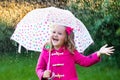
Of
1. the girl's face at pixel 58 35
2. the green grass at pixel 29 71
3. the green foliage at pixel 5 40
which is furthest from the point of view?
the green foliage at pixel 5 40

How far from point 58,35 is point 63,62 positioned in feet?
0.90

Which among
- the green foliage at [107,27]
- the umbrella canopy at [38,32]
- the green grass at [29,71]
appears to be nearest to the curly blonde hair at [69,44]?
the umbrella canopy at [38,32]

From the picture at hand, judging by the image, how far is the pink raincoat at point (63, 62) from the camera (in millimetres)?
4793

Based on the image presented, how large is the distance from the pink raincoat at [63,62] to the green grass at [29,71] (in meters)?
2.88

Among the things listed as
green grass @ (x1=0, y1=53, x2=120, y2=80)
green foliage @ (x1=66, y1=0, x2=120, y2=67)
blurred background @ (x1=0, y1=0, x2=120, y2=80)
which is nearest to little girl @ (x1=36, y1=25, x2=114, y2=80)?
blurred background @ (x1=0, y1=0, x2=120, y2=80)

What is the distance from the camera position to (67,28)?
483 centimetres

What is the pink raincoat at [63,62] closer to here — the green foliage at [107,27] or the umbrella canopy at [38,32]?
the umbrella canopy at [38,32]

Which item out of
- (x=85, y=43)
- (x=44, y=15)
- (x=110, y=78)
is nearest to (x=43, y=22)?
(x=44, y=15)

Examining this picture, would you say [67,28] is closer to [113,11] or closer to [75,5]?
[113,11]

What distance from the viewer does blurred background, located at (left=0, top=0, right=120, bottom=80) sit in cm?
806

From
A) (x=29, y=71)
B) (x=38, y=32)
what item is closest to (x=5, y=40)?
(x=29, y=71)

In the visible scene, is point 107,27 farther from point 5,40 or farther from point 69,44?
point 69,44

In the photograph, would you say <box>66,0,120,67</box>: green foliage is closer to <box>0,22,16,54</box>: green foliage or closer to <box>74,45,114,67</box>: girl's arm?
<box>0,22,16,54</box>: green foliage

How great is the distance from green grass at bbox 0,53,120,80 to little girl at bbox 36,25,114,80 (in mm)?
2891
